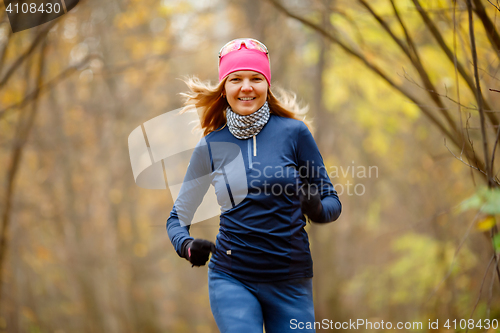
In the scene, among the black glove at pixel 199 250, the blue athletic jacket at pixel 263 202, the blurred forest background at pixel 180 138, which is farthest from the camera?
the blurred forest background at pixel 180 138

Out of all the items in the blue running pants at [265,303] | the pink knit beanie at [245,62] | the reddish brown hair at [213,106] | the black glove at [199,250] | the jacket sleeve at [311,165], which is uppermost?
the pink knit beanie at [245,62]

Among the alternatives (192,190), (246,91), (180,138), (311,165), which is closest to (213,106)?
(246,91)

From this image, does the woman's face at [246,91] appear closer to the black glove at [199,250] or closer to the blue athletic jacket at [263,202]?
the blue athletic jacket at [263,202]

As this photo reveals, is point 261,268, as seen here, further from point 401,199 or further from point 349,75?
point 401,199

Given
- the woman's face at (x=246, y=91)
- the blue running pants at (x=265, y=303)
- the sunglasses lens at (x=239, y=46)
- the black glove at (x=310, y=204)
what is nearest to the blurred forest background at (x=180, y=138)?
the sunglasses lens at (x=239, y=46)

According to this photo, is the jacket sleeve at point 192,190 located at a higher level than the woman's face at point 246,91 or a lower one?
lower

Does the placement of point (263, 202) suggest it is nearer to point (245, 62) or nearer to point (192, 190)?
point (192, 190)

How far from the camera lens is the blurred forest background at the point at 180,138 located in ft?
24.6

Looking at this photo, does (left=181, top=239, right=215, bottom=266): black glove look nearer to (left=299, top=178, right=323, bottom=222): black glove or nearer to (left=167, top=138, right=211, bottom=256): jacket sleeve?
(left=167, top=138, right=211, bottom=256): jacket sleeve

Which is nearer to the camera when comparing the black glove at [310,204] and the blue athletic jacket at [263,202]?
the black glove at [310,204]

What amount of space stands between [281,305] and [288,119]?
106 centimetres

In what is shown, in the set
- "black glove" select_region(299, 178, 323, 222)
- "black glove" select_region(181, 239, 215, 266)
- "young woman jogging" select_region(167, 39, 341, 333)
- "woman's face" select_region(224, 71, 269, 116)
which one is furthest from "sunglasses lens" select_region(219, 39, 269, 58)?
"black glove" select_region(181, 239, 215, 266)

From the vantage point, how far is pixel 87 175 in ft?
38.9

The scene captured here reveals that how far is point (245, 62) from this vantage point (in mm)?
2361
